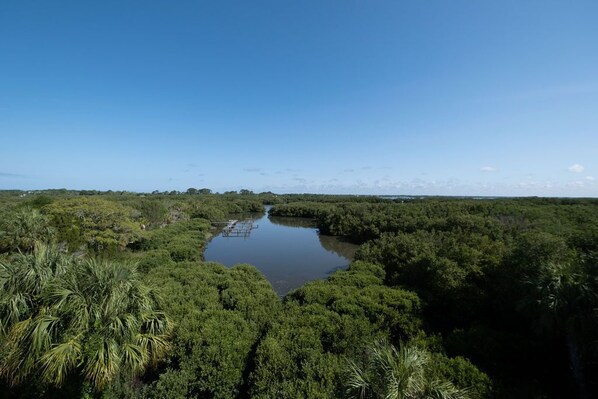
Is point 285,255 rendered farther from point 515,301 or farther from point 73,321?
point 73,321

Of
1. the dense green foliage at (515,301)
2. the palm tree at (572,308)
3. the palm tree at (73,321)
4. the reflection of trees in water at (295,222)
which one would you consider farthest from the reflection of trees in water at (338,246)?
the palm tree at (73,321)

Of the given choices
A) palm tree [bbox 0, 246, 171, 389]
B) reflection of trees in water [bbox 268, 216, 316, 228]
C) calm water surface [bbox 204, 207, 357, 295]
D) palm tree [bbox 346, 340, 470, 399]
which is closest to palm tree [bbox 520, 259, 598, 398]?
palm tree [bbox 346, 340, 470, 399]

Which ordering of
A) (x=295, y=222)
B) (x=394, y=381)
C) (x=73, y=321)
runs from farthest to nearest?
(x=295, y=222) < (x=73, y=321) < (x=394, y=381)

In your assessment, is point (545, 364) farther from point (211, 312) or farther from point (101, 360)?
point (101, 360)

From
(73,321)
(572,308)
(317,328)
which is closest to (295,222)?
(317,328)

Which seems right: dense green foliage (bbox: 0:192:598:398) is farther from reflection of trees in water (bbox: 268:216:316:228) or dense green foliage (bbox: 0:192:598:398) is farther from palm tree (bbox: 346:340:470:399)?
reflection of trees in water (bbox: 268:216:316:228)

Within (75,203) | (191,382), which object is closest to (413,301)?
(191,382)
